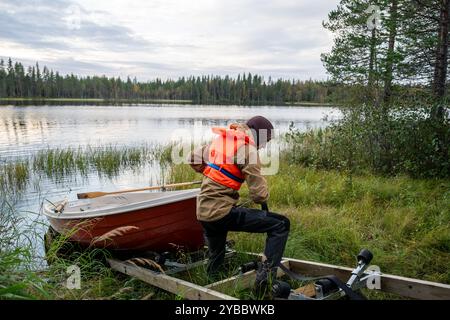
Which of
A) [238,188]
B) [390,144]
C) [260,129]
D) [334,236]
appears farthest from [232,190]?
[390,144]

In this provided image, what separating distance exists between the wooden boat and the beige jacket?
0.85 meters

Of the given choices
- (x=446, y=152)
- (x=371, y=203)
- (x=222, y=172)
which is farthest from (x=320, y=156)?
(x=222, y=172)

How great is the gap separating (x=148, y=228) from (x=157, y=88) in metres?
123

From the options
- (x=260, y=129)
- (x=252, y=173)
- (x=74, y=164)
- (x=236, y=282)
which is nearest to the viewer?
(x=252, y=173)

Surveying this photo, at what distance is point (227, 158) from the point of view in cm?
375

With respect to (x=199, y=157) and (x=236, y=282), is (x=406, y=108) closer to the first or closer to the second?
(x=199, y=157)

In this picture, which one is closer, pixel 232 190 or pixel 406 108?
pixel 232 190

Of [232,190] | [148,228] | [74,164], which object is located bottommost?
[74,164]

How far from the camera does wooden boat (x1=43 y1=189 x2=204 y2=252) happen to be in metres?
4.65

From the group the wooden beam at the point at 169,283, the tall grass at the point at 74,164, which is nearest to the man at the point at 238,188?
the wooden beam at the point at 169,283

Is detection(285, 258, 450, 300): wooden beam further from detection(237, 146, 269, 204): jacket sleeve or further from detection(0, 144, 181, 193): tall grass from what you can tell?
detection(0, 144, 181, 193): tall grass

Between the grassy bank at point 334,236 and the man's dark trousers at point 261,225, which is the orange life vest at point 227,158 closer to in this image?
the man's dark trousers at point 261,225

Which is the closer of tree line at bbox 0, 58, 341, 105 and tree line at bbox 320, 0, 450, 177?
A: tree line at bbox 320, 0, 450, 177

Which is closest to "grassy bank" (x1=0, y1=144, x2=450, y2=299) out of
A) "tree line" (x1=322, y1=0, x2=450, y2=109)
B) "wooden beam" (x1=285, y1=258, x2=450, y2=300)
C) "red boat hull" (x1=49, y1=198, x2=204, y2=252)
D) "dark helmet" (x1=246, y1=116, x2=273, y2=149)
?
"red boat hull" (x1=49, y1=198, x2=204, y2=252)
